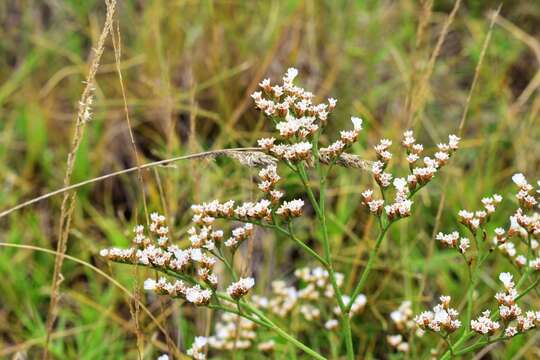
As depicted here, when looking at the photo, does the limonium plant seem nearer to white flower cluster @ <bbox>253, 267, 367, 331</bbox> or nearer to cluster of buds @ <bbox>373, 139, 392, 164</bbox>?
cluster of buds @ <bbox>373, 139, 392, 164</bbox>

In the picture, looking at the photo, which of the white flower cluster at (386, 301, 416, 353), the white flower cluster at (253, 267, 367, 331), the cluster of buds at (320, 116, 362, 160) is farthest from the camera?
the white flower cluster at (253, 267, 367, 331)

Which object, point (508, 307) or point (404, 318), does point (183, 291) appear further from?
point (404, 318)

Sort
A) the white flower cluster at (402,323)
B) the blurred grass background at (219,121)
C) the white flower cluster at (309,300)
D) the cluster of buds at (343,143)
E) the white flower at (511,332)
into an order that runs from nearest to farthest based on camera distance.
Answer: the white flower at (511,332) < the cluster of buds at (343,143) < the white flower cluster at (402,323) < the white flower cluster at (309,300) < the blurred grass background at (219,121)

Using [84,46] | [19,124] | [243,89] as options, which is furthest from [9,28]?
[243,89]

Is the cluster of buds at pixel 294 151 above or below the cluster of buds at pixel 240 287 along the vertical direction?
above

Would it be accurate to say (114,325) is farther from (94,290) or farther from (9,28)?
(9,28)

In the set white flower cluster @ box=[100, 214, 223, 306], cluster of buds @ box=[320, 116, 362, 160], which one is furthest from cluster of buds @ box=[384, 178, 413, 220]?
white flower cluster @ box=[100, 214, 223, 306]

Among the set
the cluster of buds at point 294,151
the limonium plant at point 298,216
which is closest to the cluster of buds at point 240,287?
the limonium plant at point 298,216

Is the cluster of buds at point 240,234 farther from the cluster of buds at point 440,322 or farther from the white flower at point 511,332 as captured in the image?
the white flower at point 511,332

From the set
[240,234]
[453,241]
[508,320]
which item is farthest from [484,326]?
[240,234]
